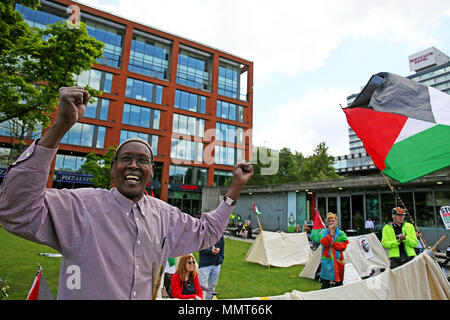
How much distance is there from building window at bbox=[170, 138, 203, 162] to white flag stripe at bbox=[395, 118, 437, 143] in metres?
37.0

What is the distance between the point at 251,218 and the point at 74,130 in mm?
24209

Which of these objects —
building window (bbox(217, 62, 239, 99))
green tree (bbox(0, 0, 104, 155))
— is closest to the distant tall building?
building window (bbox(217, 62, 239, 99))

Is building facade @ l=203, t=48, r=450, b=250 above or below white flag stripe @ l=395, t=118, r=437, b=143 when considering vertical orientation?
below

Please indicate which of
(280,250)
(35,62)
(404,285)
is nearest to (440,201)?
(280,250)

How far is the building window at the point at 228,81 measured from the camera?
150ft

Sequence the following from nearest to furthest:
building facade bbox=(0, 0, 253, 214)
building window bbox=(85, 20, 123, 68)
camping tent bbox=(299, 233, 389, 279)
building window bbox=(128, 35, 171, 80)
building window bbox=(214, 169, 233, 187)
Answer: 1. camping tent bbox=(299, 233, 389, 279)
2. building facade bbox=(0, 0, 253, 214)
3. building window bbox=(85, 20, 123, 68)
4. building window bbox=(128, 35, 171, 80)
5. building window bbox=(214, 169, 233, 187)

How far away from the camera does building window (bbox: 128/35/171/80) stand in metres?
39.3

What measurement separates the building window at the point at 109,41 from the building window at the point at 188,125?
11.1m

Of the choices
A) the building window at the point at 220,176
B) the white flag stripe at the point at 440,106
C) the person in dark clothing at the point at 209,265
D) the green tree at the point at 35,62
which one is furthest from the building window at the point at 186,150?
the white flag stripe at the point at 440,106

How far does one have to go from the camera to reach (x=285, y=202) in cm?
2394

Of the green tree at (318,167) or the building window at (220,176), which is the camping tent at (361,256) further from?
the building window at (220,176)

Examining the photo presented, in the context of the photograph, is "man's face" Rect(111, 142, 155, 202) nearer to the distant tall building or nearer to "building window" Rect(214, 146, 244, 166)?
"building window" Rect(214, 146, 244, 166)

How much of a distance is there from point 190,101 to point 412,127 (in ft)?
132
